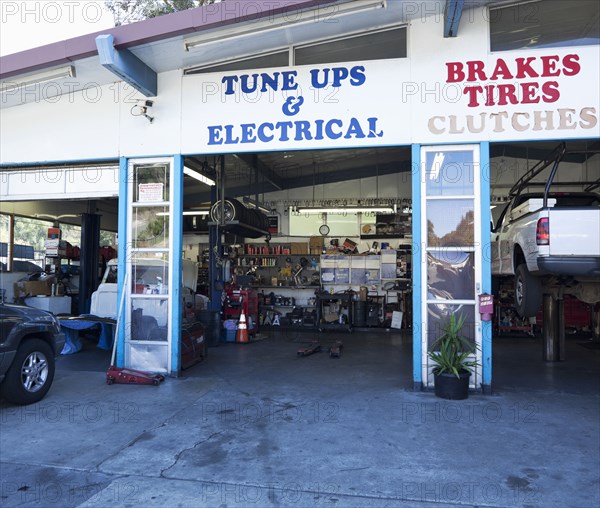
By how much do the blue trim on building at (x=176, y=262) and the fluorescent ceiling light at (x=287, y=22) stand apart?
1.68 meters

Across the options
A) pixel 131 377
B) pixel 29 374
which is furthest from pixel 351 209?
pixel 29 374

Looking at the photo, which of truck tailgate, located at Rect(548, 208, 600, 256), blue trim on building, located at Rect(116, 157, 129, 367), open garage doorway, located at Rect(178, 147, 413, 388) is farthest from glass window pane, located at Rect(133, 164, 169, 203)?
truck tailgate, located at Rect(548, 208, 600, 256)

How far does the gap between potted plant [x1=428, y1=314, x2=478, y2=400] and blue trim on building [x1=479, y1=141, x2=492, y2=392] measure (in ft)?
0.57

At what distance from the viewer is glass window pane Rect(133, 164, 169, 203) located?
732cm

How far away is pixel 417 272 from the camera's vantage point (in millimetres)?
6477

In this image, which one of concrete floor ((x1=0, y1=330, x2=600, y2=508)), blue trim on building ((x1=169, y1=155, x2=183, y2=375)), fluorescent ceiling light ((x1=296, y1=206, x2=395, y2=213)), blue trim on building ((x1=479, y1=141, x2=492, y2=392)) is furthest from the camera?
fluorescent ceiling light ((x1=296, y1=206, x2=395, y2=213))

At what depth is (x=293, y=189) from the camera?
1516 cm

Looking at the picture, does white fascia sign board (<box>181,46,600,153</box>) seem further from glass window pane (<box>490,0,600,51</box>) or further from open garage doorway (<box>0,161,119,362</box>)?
open garage doorway (<box>0,161,119,362</box>)

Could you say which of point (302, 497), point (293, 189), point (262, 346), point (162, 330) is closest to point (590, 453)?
point (302, 497)

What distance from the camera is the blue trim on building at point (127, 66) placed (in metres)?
6.11

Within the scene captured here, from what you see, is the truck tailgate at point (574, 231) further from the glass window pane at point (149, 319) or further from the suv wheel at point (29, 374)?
the suv wheel at point (29, 374)

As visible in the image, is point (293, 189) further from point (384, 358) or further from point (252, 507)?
point (252, 507)

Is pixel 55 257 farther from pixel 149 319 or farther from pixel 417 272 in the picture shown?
pixel 417 272

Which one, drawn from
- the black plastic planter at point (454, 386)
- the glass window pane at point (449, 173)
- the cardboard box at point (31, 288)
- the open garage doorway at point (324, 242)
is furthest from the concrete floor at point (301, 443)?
the open garage doorway at point (324, 242)
